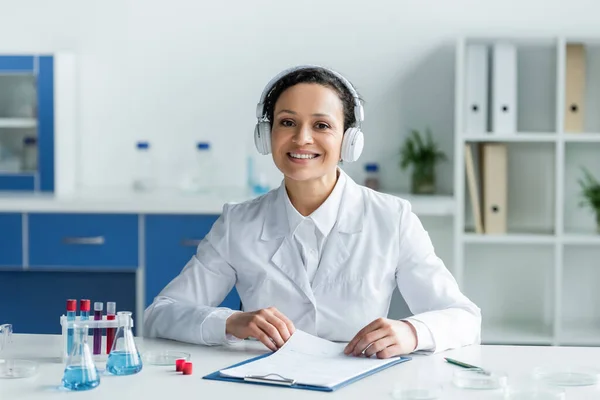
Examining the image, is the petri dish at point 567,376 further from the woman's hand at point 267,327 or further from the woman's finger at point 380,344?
the woman's hand at point 267,327

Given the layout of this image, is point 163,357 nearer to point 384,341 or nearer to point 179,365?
point 179,365

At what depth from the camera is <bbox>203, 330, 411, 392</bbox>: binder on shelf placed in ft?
5.27

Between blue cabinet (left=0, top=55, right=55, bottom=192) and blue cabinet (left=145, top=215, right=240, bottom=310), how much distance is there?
57cm

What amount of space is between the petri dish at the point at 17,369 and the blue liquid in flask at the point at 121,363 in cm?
14

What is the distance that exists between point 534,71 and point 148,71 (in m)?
1.69

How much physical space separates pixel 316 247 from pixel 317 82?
389 millimetres

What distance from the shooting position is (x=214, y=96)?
4.01 m

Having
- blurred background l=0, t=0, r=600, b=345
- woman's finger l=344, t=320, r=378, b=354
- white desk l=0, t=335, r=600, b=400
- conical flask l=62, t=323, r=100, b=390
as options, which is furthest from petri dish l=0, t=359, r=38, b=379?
blurred background l=0, t=0, r=600, b=345

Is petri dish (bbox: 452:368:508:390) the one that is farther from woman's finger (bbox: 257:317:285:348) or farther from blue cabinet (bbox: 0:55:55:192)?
blue cabinet (bbox: 0:55:55:192)

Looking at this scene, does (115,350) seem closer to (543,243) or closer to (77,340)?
(77,340)

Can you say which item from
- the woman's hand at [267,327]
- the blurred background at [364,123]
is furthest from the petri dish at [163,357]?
the blurred background at [364,123]

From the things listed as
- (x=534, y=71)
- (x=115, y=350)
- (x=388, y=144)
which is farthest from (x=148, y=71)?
(x=115, y=350)

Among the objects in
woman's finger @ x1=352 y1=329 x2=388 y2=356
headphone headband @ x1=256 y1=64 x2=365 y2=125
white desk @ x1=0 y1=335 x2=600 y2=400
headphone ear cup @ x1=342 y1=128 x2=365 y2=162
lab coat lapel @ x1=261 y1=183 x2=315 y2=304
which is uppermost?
headphone headband @ x1=256 y1=64 x2=365 y2=125

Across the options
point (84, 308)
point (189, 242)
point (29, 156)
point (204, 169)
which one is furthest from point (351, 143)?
point (29, 156)
